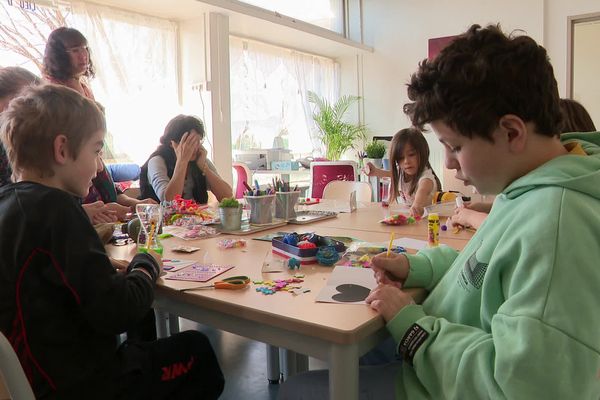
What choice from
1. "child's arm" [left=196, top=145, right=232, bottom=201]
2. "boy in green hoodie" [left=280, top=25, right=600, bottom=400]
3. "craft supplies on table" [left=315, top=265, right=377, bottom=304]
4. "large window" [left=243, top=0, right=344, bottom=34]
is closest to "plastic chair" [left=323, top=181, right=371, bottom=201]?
"child's arm" [left=196, top=145, right=232, bottom=201]

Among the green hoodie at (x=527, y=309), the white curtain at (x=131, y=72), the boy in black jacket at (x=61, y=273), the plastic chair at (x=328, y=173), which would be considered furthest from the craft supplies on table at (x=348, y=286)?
the white curtain at (x=131, y=72)

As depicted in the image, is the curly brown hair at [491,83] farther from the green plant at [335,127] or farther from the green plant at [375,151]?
the green plant at [335,127]

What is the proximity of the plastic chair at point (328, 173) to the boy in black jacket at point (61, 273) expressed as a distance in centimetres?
323

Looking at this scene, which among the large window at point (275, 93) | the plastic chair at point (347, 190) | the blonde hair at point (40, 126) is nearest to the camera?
the blonde hair at point (40, 126)

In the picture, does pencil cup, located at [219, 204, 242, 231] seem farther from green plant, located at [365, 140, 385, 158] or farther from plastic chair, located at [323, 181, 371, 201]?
green plant, located at [365, 140, 385, 158]

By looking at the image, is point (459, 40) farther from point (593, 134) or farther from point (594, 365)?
point (594, 365)

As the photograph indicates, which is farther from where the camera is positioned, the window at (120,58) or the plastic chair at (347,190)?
the window at (120,58)

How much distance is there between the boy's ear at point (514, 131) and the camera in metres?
0.69

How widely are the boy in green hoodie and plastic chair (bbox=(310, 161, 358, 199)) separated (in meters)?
3.36

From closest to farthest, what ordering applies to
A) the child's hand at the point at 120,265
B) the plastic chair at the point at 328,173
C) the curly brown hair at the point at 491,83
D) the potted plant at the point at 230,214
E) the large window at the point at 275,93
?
the curly brown hair at the point at 491,83, the child's hand at the point at 120,265, the potted plant at the point at 230,214, the plastic chair at the point at 328,173, the large window at the point at 275,93

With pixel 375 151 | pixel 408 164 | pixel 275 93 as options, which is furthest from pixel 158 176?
pixel 275 93

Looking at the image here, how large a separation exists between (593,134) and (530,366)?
1.59 feet

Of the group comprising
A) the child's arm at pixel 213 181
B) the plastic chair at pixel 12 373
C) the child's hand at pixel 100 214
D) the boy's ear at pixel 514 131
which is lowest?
the plastic chair at pixel 12 373

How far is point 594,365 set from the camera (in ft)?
1.89
